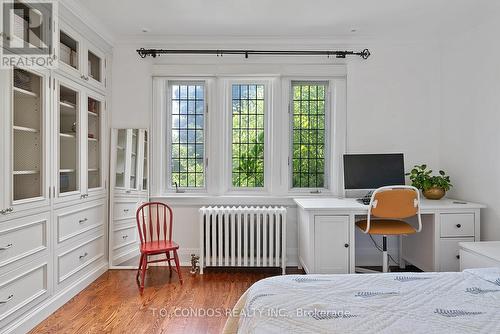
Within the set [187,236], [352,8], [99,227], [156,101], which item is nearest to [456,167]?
[352,8]

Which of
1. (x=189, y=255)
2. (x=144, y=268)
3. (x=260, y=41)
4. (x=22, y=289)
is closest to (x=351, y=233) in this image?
(x=189, y=255)

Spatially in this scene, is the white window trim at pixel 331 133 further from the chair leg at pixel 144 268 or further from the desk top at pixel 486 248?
the chair leg at pixel 144 268

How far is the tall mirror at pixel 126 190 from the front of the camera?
3209 mm

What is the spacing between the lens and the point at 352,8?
2.66 m

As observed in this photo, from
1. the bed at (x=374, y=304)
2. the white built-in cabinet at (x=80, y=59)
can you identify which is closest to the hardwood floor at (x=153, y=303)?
the bed at (x=374, y=304)

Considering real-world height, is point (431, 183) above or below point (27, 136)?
below

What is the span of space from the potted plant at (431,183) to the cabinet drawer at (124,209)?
3.05 metres

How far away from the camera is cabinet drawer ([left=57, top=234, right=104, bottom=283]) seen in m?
2.48

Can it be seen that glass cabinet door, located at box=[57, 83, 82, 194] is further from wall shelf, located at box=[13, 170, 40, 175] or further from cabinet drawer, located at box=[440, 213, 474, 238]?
cabinet drawer, located at box=[440, 213, 474, 238]

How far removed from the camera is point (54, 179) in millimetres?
2369

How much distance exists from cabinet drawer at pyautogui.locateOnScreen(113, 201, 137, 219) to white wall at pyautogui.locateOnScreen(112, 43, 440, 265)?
872 mm

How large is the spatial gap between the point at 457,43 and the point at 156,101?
10.9 feet

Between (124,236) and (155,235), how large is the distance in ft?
1.07

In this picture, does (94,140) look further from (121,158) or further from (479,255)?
(479,255)
